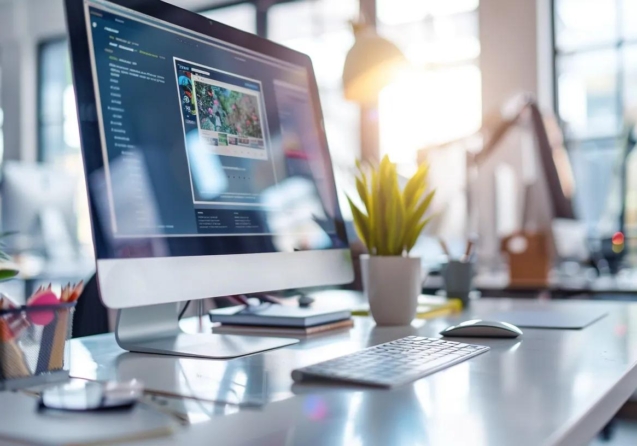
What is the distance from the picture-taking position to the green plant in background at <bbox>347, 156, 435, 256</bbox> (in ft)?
3.90

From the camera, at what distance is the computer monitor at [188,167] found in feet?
2.60

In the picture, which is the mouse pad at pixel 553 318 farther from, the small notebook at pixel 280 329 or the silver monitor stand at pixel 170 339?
the silver monitor stand at pixel 170 339

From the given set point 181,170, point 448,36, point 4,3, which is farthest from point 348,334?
point 4,3

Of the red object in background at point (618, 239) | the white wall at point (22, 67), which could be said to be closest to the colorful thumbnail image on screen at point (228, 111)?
the red object in background at point (618, 239)

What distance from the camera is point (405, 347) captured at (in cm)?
82

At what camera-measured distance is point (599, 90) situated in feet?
16.4

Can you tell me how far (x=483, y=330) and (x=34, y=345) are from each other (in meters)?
0.60

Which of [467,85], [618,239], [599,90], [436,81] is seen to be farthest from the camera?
[436,81]

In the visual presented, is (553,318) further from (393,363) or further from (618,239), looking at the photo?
(618,239)

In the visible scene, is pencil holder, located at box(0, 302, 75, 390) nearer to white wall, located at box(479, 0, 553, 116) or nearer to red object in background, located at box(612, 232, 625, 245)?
red object in background, located at box(612, 232, 625, 245)

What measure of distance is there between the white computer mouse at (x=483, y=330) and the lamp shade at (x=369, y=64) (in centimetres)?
112

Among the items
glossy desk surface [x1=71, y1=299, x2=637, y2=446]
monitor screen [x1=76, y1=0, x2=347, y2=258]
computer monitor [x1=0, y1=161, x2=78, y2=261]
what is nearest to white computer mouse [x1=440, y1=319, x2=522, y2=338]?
glossy desk surface [x1=71, y1=299, x2=637, y2=446]

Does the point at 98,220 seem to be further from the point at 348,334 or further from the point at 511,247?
the point at 511,247

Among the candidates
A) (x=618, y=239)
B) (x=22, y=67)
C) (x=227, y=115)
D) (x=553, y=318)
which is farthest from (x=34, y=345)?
(x=22, y=67)
